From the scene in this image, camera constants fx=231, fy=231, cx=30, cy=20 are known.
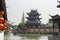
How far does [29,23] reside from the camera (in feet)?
244

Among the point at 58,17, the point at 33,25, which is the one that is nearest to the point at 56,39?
the point at 58,17

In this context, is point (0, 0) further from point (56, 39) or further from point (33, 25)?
point (33, 25)

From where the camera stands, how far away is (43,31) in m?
62.7

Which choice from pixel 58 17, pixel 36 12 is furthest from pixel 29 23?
pixel 58 17

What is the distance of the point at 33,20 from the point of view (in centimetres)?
7569

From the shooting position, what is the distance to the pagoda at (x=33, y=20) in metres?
73.8

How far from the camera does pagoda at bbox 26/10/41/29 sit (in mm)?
73750

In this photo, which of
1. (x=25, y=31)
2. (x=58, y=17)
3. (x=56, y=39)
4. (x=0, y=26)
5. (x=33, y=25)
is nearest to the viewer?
(x=0, y=26)

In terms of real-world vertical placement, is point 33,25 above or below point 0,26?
below

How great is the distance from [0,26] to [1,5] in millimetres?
666

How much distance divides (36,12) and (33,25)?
7.13 m

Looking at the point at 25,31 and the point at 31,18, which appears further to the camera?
the point at 31,18

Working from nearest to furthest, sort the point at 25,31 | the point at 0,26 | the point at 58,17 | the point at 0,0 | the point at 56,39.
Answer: the point at 0,26 < the point at 0,0 < the point at 56,39 < the point at 58,17 < the point at 25,31

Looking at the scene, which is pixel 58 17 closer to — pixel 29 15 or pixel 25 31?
pixel 25 31
